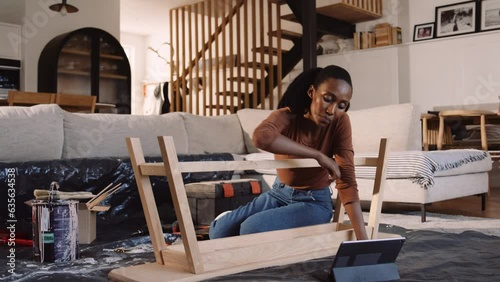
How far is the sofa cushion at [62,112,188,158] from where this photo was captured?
3.21 meters

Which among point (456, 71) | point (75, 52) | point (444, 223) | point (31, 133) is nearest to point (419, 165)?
point (444, 223)

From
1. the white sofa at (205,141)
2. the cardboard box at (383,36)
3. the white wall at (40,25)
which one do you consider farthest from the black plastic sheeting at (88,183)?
the white wall at (40,25)

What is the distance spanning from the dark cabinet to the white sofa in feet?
10.8

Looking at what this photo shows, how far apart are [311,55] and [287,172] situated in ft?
12.9

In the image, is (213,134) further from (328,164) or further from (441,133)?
(328,164)

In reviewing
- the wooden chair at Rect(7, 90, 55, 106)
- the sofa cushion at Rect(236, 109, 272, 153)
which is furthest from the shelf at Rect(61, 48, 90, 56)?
the sofa cushion at Rect(236, 109, 272, 153)

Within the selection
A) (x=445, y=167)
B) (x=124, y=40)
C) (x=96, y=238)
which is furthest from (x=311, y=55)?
(x=124, y=40)

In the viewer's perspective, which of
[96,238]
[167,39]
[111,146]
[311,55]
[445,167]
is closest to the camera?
[96,238]

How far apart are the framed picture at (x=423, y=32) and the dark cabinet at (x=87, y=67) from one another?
3.99 metres

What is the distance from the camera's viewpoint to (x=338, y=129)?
185cm

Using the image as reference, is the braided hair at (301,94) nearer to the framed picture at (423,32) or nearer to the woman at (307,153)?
the woman at (307,153)

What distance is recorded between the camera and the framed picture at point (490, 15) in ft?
18.9

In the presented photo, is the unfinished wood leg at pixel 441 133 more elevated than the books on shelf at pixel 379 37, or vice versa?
the books on shelf at pixel 379 37

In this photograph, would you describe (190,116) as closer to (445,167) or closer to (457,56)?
(445,167)
